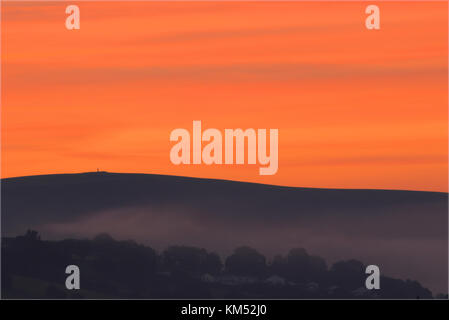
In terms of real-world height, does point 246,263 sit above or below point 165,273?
above

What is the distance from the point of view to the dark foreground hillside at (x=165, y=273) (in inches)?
2854

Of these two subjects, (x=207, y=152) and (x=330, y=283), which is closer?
(x=207, y=152)

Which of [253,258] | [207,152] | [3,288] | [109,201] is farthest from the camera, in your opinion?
[109,201]

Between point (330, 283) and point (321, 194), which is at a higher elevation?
point (321, 194)

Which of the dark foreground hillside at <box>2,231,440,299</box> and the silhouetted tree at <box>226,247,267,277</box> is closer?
the dark foreground hillside at <box>2,231,440,299</box>

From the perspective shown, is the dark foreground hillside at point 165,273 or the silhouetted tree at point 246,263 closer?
the dark foreground hillside at point 165,273

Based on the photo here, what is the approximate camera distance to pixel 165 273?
79.1m

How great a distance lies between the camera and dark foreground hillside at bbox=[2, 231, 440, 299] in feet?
238
